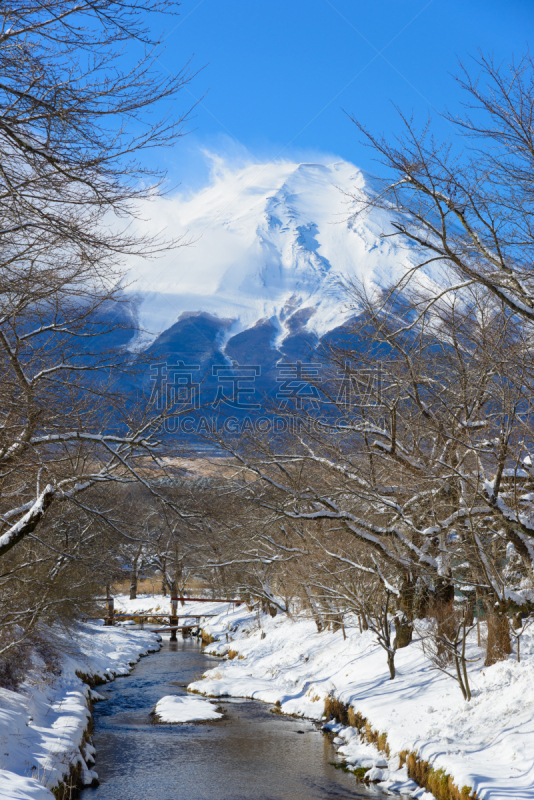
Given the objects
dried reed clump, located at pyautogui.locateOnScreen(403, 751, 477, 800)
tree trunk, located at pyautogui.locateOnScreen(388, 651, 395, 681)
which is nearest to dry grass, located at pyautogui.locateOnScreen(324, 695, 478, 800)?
dried reed clump, located at pyautogui.locateOnScreen(403, 751, 477, 800)

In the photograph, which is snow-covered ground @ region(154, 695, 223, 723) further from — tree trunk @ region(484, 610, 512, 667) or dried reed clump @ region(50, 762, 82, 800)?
tree trunk @ region(484, 610, 512, 667)

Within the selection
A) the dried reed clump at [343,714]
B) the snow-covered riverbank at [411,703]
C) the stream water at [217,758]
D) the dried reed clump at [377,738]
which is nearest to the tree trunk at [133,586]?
the snow-covered riverbank at [411,703]

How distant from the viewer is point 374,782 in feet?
34.9

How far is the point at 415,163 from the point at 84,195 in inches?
141

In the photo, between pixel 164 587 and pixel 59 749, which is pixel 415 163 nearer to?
pixel 59 749

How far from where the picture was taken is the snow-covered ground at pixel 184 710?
53.3ft

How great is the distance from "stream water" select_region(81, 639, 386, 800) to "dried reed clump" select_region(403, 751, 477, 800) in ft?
2.36

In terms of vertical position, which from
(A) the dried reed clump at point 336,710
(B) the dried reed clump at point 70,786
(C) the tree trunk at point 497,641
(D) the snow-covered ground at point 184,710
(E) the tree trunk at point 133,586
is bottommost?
(E) the tree trunk at point 133,586

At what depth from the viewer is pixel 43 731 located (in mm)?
11211

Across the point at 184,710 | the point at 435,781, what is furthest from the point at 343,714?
the point at 435,781

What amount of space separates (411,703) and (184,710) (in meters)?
7.51

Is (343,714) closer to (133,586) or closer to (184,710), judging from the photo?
(184,710)

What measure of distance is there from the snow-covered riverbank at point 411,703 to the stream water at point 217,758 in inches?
28.0

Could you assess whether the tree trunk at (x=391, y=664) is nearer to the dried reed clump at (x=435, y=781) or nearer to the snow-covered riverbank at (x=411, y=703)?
the snow-covered riverbank at (x=411, y=703)
